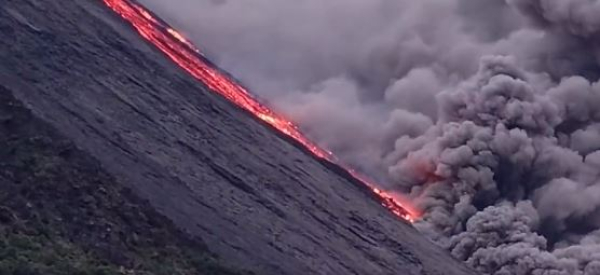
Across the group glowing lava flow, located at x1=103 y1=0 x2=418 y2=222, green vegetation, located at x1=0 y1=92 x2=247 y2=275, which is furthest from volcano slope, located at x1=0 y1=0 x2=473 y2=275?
glowing lava flow, located at x1=103 y1=0 x2=418 y2=222

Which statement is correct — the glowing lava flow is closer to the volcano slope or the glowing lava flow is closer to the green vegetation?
the volcano slope

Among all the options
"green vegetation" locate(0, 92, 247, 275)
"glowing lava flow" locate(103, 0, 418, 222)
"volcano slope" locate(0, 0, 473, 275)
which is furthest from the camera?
"glowing lava flow" locate(103, 0, 418, 222)

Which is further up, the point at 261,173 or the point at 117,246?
the point at 261,173

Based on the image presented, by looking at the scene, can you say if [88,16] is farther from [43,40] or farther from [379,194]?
[379,194]

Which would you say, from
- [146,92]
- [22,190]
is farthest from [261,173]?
[22,190]

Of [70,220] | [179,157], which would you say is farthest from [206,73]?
[70,220]

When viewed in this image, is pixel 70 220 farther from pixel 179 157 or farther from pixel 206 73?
pixel 206 73
